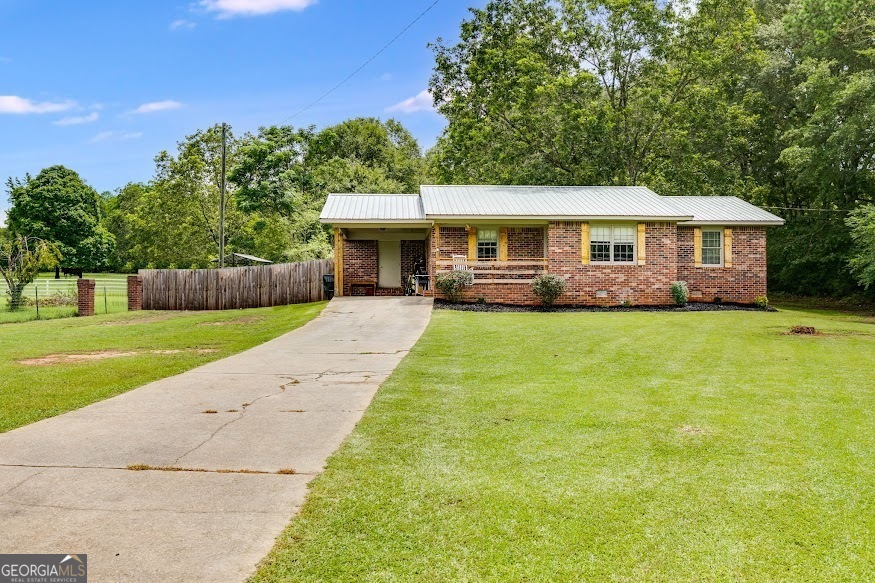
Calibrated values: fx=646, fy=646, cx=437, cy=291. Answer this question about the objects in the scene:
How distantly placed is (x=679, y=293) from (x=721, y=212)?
4830 millimetres

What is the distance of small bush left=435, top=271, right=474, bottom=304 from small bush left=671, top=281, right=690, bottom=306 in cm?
694

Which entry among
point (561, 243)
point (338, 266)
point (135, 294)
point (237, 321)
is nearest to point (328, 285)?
point (338, 266)

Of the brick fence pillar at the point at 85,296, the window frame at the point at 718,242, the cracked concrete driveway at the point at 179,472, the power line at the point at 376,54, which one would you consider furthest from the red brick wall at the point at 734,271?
the brick fence pillar at the point at 85,296

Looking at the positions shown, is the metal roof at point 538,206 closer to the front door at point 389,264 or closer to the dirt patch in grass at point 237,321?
the front door at point 389,264

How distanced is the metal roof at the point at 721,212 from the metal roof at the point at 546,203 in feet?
2.52

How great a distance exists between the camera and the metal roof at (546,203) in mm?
21438

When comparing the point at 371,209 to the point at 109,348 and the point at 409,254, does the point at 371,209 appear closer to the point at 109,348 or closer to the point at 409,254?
the point at 409,254

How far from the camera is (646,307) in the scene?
2150 centimetres

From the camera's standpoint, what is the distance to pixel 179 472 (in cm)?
462

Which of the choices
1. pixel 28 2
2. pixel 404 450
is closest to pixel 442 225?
pixel 28 2

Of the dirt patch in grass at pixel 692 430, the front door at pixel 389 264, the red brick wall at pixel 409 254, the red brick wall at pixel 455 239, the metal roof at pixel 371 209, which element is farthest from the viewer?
the red brick wall at pixel 409 254

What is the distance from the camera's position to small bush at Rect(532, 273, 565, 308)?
20.9 meters

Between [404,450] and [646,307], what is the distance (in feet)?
58.6

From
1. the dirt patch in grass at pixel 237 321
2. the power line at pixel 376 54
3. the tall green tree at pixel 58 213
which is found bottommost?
the dirt patch in grass at pixel 237 321
